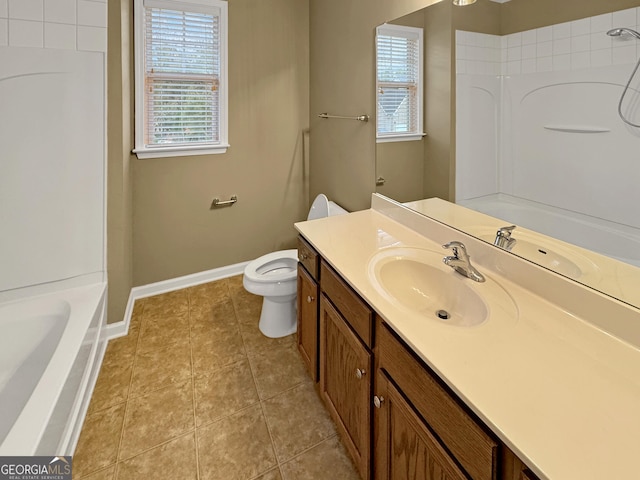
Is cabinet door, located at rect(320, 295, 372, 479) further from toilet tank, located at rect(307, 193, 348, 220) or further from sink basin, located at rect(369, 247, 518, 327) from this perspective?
toilet tank, located at rect(307, 193, 348, 220)

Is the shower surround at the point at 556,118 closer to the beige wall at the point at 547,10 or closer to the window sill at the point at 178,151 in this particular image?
the beige wall at the point at 547,10

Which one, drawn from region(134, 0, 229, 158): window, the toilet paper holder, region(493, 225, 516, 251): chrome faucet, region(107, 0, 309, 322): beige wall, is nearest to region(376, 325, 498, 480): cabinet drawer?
region(493, 225, 516, 251): chrome faucet

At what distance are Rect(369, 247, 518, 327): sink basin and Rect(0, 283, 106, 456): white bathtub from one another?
1.23m

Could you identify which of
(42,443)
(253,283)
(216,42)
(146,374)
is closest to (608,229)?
(253,283)

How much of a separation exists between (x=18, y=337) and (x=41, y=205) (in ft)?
2.37

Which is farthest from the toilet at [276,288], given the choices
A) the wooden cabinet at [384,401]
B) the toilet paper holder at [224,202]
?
the toilet paper holder at [224,202]

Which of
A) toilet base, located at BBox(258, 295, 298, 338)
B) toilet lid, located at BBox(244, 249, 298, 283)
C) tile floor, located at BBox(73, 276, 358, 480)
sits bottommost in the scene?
tile floor, located at BBox(73, 276, 358, 480)

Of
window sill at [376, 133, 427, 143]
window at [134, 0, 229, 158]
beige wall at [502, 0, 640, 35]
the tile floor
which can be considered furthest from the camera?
window at [134, 0, 229, 158]

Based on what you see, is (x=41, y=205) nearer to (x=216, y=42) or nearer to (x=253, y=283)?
(x=253, y=283)

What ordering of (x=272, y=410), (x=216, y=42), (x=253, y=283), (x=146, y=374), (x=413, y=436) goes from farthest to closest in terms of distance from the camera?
(x=216, y=42)
(x=253, y=283)
(x=146, y=374)
(x=272, y=410)
(x=413, y=436)

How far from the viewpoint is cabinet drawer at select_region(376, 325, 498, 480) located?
0.70 meters

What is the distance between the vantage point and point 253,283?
84.7 inches

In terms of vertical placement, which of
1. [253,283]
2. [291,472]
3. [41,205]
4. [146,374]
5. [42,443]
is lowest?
[291,472]

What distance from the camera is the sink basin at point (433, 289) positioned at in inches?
43.4
